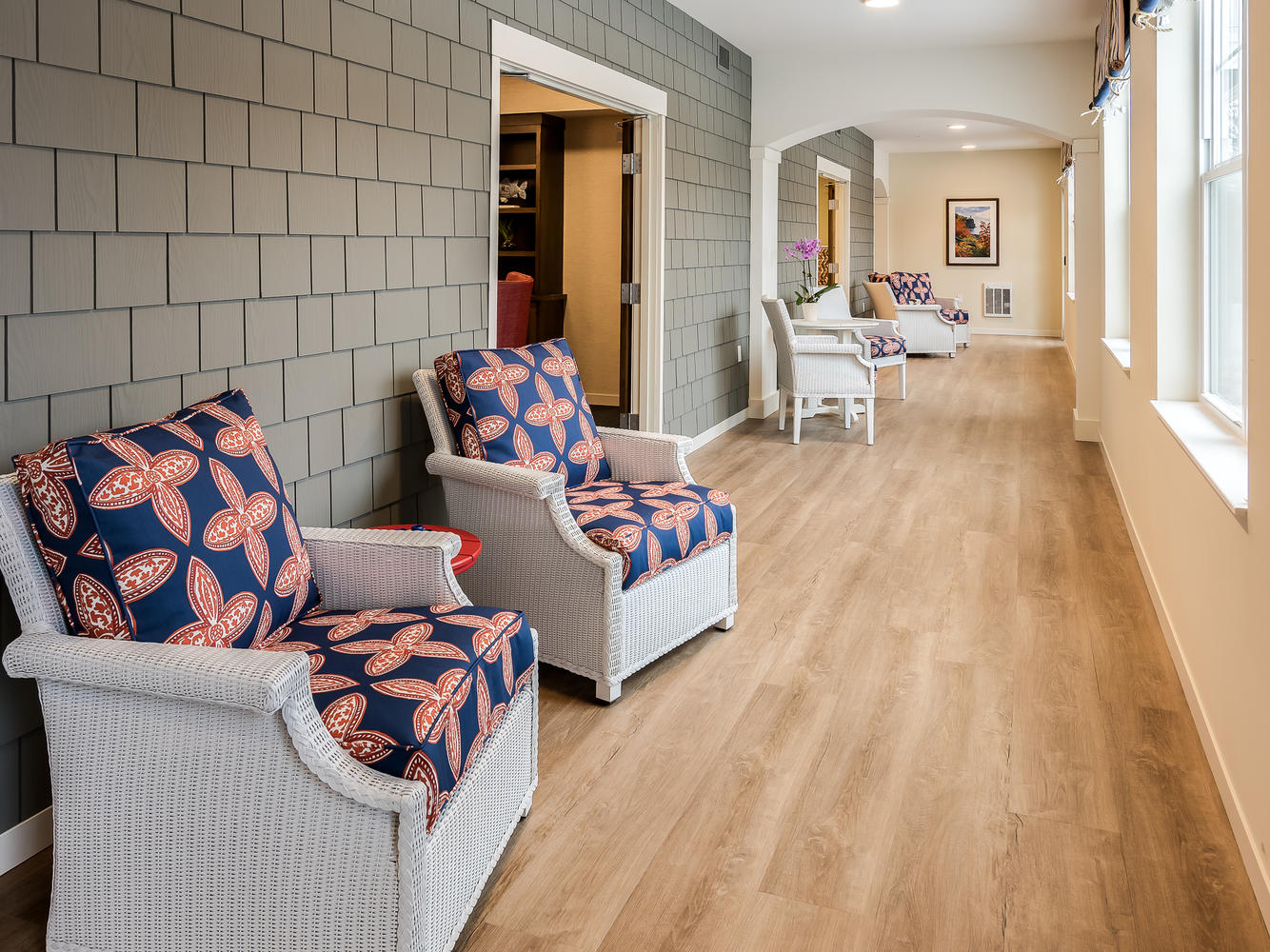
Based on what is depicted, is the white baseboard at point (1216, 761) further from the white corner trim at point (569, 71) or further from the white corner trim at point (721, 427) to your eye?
the white corner trim at point (721, 427)

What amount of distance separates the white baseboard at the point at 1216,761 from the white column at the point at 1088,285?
9.88 ft

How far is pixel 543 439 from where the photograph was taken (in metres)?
3.17

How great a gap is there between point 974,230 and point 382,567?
1392 centimetres

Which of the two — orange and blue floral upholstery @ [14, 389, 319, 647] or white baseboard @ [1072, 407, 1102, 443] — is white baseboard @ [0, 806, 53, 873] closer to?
orange and blue floral upholstery @ [14, 389, 319, 647]

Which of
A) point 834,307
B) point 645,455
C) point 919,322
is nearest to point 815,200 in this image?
point 834,307

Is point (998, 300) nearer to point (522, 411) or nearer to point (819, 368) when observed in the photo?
point (819, 368)

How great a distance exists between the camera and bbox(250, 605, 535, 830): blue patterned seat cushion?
1.63 metres

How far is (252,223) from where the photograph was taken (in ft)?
9.00

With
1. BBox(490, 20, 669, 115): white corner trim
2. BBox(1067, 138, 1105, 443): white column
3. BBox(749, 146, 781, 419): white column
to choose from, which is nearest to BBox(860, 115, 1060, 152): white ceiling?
BBox(749, 146, 781, 419): white column

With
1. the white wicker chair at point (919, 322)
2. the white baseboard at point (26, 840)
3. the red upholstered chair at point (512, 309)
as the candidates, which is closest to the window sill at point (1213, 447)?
the white baseboard at point (26, 840)

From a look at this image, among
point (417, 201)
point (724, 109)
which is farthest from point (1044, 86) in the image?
point (417, 201)

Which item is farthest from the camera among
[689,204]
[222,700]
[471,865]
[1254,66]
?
[689,204]

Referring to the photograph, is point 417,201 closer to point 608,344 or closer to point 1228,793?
point 1228,793

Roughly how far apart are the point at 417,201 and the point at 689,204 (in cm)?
287
